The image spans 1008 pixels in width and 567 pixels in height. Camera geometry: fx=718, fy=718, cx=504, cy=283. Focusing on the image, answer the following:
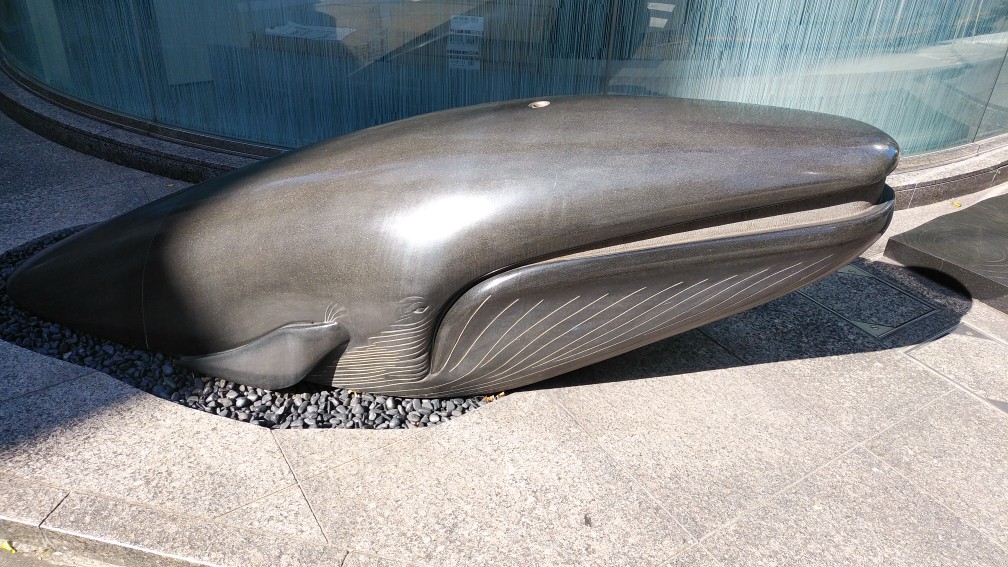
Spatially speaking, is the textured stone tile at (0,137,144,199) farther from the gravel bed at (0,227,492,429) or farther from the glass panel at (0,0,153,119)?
the gravel bed at (0,227,492,429)

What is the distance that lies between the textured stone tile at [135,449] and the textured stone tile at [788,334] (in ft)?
8.19

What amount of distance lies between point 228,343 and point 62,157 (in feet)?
13.4

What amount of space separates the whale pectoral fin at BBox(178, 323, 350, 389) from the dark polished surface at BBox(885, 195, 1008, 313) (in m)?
3.96

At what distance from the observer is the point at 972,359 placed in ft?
13.1

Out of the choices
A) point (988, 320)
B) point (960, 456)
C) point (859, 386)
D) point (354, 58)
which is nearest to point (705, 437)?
point (859, 386)

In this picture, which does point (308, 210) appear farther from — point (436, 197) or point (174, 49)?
point (174, 49)

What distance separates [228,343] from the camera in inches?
135

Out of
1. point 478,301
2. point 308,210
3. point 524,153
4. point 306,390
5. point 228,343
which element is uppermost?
point 524,153

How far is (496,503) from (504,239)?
106 centimetres

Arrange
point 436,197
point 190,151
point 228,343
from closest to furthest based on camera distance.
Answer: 1. point 436,197
2. point 228,343
3. point 190,151

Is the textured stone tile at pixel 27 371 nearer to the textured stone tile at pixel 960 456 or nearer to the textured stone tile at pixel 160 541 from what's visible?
the textured stone tile at pixel 160 541

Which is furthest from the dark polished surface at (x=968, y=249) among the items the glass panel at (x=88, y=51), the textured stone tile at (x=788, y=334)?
the glass panel at (x=88, y=51)

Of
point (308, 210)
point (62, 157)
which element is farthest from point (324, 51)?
point (308, 210)

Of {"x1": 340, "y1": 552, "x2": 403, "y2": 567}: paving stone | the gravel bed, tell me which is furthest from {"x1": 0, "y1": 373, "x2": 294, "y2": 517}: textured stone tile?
{"x1": 340, "y1": 552, "x2": 403, "y2": 567}: paving stone
